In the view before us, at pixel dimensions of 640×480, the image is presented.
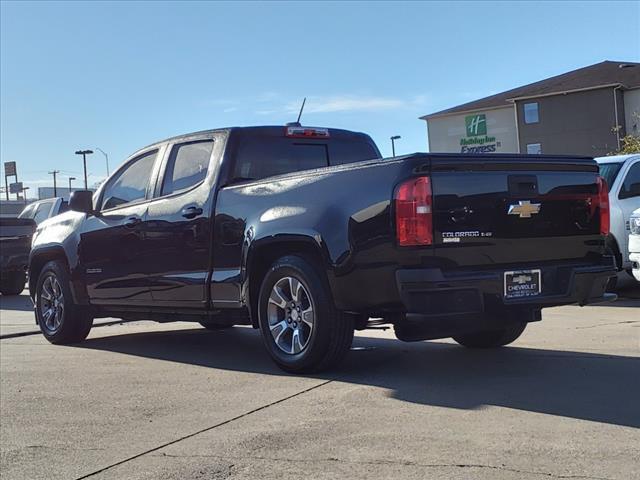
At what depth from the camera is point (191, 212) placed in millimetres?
6508

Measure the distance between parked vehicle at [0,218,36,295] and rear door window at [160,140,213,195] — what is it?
9658mm

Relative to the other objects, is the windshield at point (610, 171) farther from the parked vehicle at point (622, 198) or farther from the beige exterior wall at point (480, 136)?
the beige exterior wall at point (480, 136)

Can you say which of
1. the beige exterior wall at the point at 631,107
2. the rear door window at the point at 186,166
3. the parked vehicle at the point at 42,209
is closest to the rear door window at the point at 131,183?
the rear door window at the point at 186,166

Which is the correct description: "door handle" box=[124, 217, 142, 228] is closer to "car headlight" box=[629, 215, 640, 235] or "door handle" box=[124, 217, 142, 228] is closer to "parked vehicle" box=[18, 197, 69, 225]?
"car headlight" box=[629, 215, 640, 235]

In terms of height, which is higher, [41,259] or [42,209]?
[42,209]

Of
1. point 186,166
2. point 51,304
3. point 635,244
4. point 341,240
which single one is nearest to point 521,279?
point 341,240

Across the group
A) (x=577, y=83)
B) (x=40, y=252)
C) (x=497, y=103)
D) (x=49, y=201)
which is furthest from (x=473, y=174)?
(x=497, y=103)

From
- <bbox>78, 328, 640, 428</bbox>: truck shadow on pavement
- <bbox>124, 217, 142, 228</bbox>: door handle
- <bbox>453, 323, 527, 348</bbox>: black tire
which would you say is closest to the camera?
<bbox>78, 328, 640, 428</bbox>: truck shadow on pavement

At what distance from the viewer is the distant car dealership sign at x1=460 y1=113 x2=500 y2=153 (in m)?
54.3

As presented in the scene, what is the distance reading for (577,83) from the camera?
159 ft

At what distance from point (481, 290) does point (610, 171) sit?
618cm

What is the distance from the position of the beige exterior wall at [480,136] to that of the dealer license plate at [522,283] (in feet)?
158

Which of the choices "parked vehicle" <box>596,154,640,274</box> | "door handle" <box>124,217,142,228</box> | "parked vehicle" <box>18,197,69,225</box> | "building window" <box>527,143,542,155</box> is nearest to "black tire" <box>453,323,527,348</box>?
"door handle" <box>124,217,142,228</box>

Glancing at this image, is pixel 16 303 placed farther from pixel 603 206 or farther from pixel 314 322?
pixel 603 206
